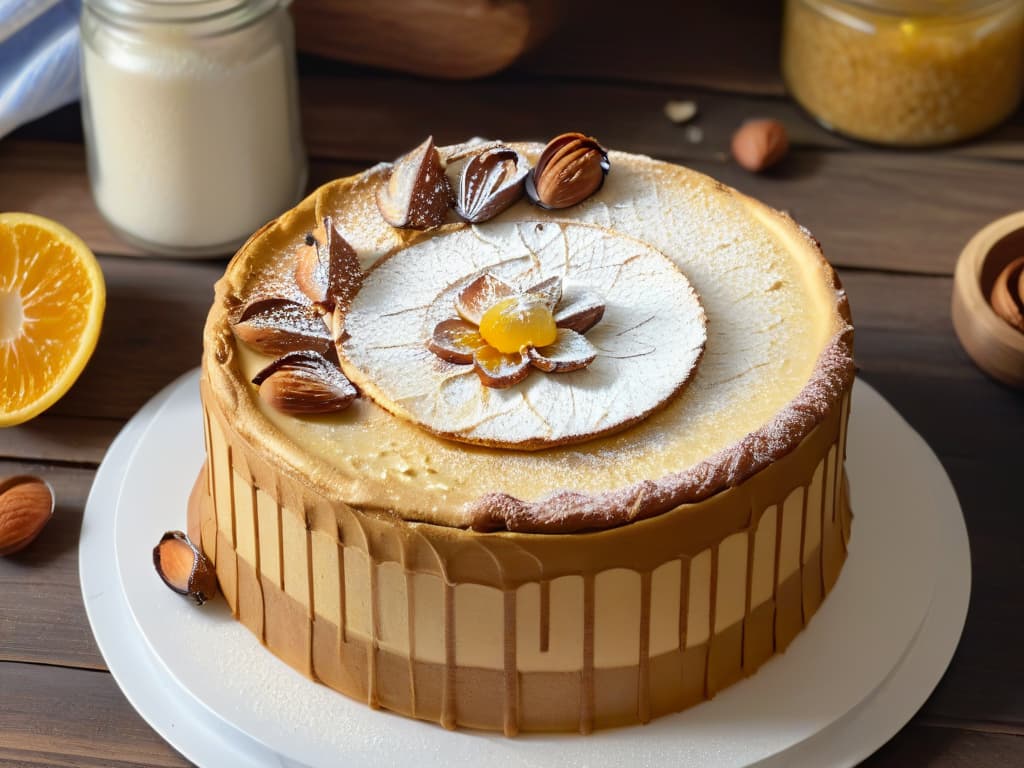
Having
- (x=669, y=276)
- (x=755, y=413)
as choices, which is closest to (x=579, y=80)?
(x=669, y=276)

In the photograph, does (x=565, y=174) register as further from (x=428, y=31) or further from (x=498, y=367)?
(x=428, y=31)

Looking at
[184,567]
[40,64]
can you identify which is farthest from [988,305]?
[40,64]

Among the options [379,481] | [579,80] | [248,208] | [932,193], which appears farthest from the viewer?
[579,80]

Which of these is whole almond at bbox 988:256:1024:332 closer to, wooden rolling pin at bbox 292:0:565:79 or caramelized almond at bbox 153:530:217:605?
wooden rolling pin at bbox 292:0:565:79

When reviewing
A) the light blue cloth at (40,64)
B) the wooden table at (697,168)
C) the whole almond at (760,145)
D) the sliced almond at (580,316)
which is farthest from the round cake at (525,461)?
the light blue cloth at (40,64)

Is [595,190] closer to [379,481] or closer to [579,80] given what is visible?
[379,481]

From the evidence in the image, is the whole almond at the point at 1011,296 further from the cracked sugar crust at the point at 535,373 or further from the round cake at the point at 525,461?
the cracked sugar crust at the point at 535,373

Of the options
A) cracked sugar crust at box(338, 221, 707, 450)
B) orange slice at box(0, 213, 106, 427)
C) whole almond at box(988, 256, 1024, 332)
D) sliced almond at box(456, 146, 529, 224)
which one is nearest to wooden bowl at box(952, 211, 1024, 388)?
whole almond at box(988, 256, 1024, 332)
